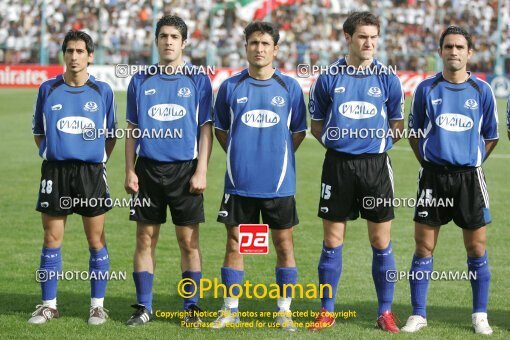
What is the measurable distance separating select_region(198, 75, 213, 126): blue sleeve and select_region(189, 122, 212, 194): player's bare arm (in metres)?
0.05

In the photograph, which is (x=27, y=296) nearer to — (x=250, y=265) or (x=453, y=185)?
(x=250, y=265)

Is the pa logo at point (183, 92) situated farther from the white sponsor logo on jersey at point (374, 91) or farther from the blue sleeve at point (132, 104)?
the white sponsor logo on jersey at point (374, 91)

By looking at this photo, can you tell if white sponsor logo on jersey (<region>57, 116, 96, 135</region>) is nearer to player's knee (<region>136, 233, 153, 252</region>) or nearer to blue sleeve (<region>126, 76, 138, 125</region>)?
blue sleeve (<region>126, 76, 138, 125</region>)

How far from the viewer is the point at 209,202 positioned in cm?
1380

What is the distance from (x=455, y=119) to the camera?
7062mm

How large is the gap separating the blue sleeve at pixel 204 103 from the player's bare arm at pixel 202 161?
0.05 m

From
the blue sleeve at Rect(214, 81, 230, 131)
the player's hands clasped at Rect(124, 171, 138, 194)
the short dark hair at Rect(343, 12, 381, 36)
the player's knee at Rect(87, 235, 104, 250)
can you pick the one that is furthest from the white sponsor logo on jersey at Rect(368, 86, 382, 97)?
the player's knee at Rect(87, 235, 104, 250)

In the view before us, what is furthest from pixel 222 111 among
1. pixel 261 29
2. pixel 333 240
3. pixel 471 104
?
pixel 471 104

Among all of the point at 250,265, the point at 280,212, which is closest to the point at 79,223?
the point at 250,265

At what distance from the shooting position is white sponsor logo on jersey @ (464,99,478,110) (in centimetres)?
705

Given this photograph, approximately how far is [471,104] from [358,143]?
905 millimetres

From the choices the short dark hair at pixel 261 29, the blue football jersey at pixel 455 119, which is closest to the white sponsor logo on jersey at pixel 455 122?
the blue football jersey at pixel 455 119

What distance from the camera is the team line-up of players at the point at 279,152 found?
7.11 metres

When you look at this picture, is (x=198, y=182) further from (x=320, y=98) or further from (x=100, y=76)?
(x=100, y=76)
